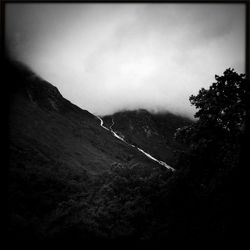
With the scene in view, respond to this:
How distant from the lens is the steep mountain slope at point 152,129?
6900 mm

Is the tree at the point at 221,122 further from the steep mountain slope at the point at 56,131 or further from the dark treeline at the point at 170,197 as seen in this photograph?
the steep mountain slope at the point at 56,131

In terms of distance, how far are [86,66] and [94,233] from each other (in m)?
4.26

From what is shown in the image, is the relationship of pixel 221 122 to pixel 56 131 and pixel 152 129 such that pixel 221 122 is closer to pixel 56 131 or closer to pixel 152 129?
pixel 152 129

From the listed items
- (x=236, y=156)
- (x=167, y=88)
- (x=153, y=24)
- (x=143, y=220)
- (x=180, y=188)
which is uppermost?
(x=153, y=24)

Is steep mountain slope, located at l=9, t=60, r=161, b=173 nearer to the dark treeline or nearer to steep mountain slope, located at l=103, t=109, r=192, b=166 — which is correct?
steep mountain slope, located at l=103, t=109, r=192, b=166

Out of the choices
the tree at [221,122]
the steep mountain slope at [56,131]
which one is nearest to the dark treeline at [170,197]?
the tree at [221,122]

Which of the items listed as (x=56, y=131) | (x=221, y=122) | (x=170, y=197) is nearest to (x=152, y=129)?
(x=56, y=131)

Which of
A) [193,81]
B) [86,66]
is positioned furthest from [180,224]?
[86,66]

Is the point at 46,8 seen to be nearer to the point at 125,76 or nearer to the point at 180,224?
the point at 125,76

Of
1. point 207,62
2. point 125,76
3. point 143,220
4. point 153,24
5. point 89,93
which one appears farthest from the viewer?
point 89,93

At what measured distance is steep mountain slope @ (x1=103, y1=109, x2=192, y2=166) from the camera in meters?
6.90

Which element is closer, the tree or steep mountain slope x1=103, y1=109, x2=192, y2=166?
the tree

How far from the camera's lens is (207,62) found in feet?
21.2

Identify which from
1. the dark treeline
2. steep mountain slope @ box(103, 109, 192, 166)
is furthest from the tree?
steep mountain slope @ box(103, 109, 192, 166)
